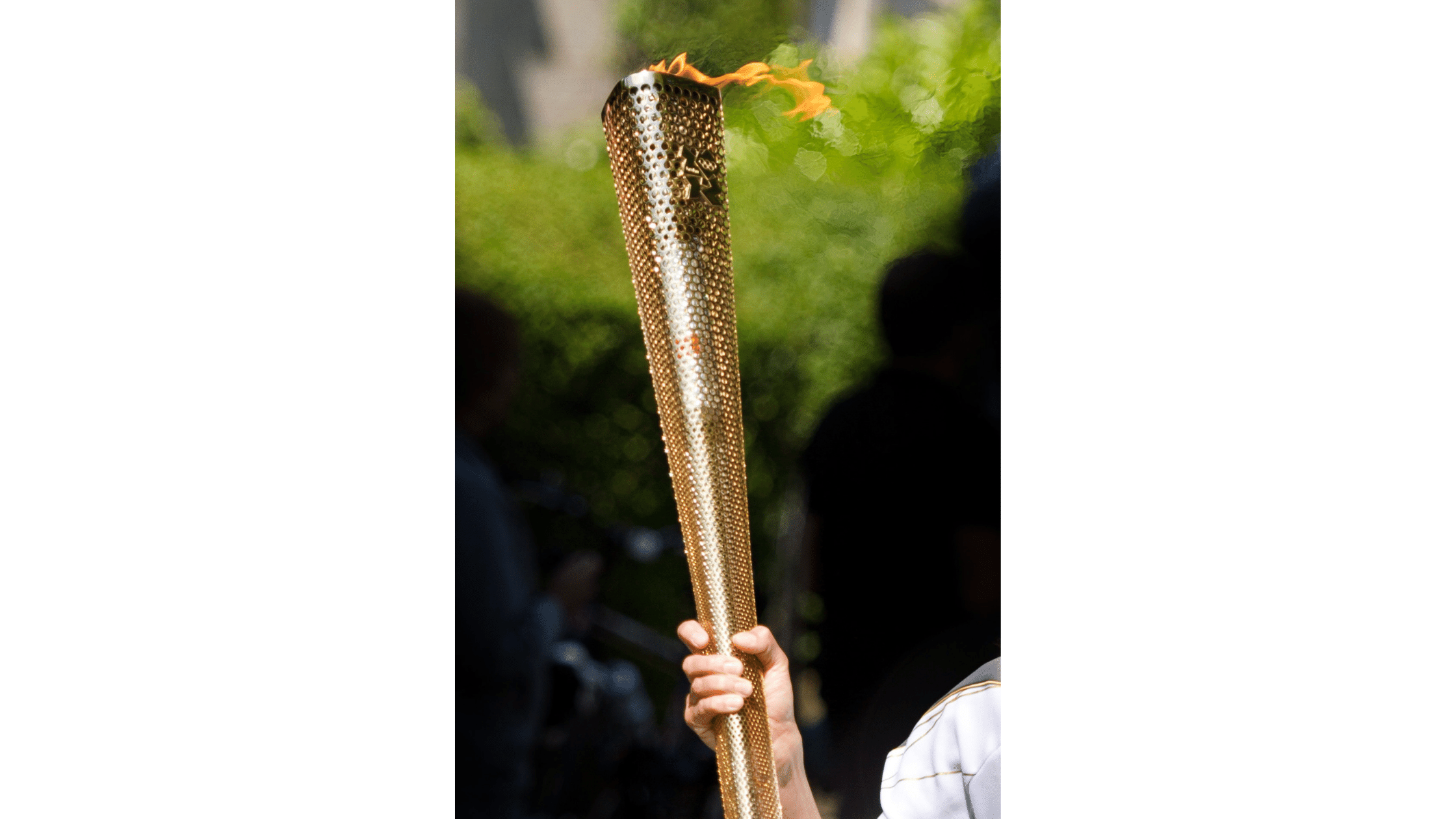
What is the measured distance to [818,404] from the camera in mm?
1291

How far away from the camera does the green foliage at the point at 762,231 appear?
1.28m

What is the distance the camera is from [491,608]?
1.32 metres

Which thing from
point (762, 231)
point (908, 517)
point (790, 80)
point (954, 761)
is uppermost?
point (790, 80)

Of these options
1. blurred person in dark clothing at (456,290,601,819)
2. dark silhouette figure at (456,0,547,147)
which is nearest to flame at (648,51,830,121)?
dark silhouette figure at (456,0,547,147)

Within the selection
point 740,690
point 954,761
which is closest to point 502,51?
point 740,690

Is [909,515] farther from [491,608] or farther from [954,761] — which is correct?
[491,608]

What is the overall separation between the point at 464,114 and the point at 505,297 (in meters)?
0.27

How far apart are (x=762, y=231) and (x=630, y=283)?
20 cm

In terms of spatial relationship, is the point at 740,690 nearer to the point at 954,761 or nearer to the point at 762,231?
the point at 954,761

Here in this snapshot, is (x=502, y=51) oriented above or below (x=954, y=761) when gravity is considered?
above

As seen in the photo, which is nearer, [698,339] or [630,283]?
[698,339]

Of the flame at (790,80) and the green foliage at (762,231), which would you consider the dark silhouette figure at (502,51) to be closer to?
the green foliage at (762,231)
